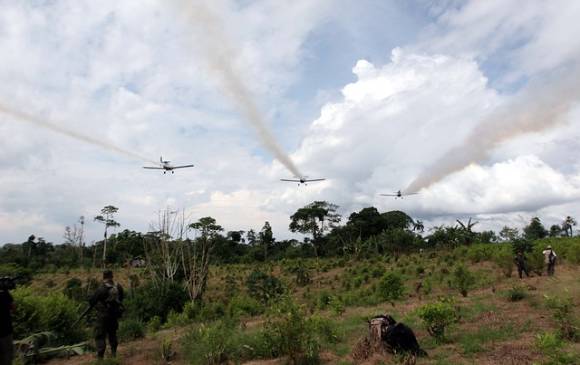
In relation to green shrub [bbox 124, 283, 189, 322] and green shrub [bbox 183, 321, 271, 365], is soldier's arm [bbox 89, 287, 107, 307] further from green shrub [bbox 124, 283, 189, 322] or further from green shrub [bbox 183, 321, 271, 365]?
green shrub [bbox 124, 283, 189, 322]

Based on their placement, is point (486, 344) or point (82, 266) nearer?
point (486, 344)

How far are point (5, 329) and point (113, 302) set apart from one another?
224 cm

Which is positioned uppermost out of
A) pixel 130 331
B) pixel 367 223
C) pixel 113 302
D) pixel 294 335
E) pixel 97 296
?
pixel 367 223

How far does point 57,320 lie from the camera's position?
32.4 feet

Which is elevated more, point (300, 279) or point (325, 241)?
point (325, 241)

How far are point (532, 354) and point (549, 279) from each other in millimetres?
10203

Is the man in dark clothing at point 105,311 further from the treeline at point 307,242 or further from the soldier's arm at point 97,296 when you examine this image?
the treeline at point 307,242

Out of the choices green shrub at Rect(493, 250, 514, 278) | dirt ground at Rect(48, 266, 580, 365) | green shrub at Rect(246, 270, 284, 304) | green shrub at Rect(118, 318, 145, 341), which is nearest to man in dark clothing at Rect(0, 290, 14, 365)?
dirt ground at Rect(48, 266, 580, 365)

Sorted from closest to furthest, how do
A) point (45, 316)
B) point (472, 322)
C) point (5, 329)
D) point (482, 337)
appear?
point (5, 329) < point (482, 337) < point (472, 322) < point (45, 316)

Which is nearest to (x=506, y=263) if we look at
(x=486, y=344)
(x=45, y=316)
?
(x=486, y=344)

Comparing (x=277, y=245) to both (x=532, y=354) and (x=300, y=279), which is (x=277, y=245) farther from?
(x=532, y=354)

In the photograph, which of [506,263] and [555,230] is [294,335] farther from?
[555,230]

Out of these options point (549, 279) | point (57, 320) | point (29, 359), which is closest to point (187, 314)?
point (57, 320)

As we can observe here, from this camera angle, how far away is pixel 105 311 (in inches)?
316
